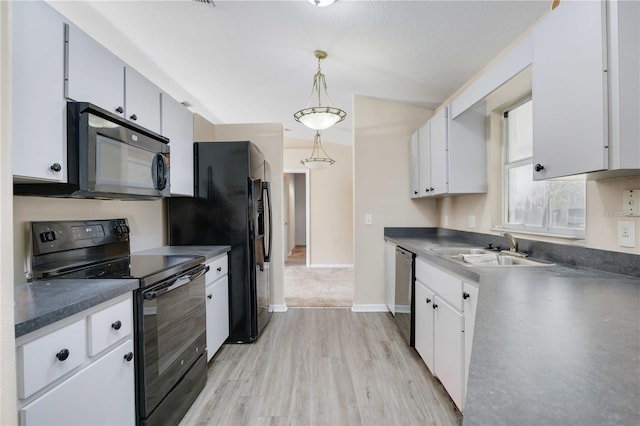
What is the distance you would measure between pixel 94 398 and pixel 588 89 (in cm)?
222

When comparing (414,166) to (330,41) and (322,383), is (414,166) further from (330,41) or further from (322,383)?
(322,383)

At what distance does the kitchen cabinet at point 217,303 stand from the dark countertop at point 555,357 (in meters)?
1.88

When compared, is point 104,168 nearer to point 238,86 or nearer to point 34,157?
point 34,157

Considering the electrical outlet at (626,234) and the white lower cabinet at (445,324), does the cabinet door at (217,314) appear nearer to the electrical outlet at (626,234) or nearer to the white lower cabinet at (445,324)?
the white lower cabinet at (445,324)

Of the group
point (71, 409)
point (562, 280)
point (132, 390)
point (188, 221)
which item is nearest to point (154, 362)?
point (132, 390)

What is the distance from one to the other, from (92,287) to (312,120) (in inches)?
78.6

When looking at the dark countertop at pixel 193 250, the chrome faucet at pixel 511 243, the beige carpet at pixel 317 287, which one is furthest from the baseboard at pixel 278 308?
the chrome faucet at pixel 511 243

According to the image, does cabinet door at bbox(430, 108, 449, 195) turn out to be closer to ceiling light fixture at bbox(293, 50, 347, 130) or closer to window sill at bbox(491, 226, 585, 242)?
window sill at bbox(491, 226, 585, 242)

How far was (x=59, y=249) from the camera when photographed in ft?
5.13

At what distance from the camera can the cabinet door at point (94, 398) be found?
94 centimetres

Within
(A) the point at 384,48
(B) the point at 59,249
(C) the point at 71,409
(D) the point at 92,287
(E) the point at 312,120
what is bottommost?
(C) the point at 71,409

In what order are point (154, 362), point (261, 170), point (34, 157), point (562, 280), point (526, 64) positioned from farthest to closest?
point (261, 170)
point (526, 64)
point (154, 362)
point (562, 280)
point (34, 157)

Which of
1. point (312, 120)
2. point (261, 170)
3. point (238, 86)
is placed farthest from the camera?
point (238, 86)

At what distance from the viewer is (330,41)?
243 cm
